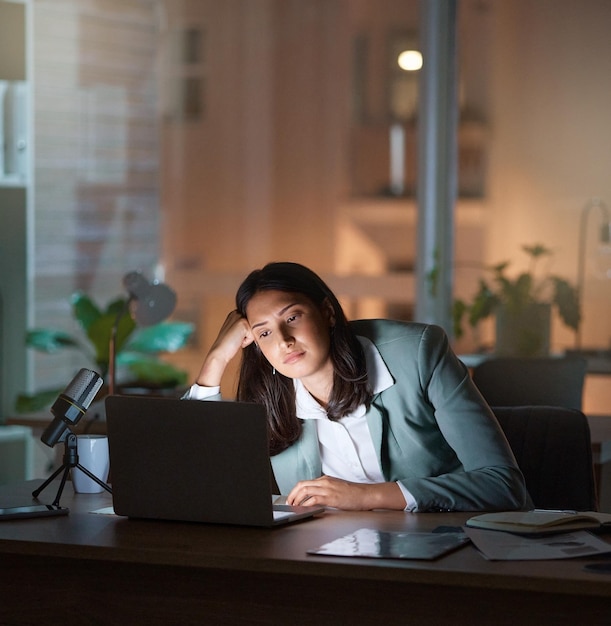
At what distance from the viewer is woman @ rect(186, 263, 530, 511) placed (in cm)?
247

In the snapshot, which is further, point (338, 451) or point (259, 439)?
point (338, 451)

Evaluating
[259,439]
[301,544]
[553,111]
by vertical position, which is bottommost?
[301,544]

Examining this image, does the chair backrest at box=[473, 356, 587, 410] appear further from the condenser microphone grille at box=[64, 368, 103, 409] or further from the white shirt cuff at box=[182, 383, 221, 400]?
the condenser microphone grille at box=[64, 368, 103, 409]

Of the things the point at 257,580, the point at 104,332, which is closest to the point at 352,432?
the point at 257,580

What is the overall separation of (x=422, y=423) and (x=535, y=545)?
69cm

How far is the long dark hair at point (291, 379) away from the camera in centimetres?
249

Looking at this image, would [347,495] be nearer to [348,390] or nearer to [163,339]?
[348,390]

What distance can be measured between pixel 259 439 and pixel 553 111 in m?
3.60

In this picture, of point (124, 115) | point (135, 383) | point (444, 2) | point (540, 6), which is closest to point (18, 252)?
point (124, 115)

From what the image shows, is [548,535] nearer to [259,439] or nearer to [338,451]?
[259,439]

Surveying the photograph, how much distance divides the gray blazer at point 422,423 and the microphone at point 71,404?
450mm

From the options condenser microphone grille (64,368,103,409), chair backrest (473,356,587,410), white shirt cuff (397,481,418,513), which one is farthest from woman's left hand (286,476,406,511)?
chair backrest (473,356,587,410)

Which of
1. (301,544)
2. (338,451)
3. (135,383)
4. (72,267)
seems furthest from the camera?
(72,267)

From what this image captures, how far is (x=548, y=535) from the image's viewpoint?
1.90 m
